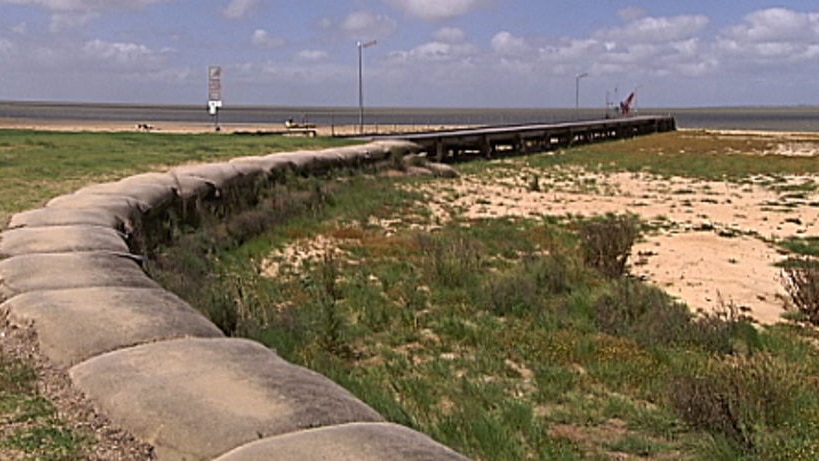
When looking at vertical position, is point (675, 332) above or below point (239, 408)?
below

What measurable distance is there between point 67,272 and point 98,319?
3.48 feet

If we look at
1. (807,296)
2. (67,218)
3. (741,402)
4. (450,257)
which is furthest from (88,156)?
(741,402)

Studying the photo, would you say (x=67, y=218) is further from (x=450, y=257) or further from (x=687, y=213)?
(x=687, y=213)

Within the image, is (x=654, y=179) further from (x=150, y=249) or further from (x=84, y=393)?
(x=84, y=393)

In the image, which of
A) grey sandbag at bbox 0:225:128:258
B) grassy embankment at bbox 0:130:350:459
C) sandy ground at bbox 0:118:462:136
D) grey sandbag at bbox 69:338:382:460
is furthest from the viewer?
sandy ground at bbox 0:118:462:136

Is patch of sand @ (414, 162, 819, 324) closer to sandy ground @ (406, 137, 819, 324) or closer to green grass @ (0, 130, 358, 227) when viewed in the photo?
sandy ground @ (406, 137, 819, 324)

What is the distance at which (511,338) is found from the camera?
23.5 ft

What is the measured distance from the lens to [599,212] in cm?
1611

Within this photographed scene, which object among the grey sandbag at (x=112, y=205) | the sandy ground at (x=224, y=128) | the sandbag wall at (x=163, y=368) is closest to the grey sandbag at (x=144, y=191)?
the grey sandbag at (x=112, y=205)

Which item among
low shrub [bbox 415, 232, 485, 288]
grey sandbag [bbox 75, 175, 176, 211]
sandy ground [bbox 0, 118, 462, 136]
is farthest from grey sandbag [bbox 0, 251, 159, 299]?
sandy ground [bbox 0, 118, 462, 136]

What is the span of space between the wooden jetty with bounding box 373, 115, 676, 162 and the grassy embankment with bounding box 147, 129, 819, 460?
49.8 ft

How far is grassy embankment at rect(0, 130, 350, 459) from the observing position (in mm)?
3605

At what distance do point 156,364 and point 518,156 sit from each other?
28515mm

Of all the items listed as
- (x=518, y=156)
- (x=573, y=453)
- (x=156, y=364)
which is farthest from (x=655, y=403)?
(x=518, y=156)
